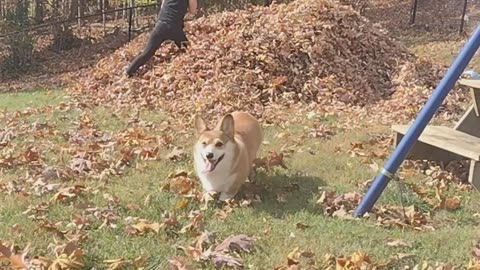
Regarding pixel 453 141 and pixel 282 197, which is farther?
pixel 453 141

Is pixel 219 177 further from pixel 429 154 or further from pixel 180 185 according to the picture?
pixel 429 154

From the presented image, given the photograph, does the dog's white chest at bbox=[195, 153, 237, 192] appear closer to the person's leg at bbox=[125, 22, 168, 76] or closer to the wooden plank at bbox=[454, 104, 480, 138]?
the wooden plank at bbox=[454, 104, 480, 138]

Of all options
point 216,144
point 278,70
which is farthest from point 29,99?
point 216,144

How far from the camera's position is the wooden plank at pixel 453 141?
4.90 meters

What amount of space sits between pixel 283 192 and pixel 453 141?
1.31m

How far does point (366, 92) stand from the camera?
31.3ft

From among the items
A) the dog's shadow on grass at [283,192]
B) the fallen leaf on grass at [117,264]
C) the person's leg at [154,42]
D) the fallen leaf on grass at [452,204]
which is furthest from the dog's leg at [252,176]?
the person's leg at [154,42]

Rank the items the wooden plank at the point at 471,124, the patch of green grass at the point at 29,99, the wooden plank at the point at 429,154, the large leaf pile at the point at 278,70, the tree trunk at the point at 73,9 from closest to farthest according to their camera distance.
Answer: the wooden plank at the point at 429,154 → the wooden plank at the point at 471,124 → the large leaf pile at the point at 278,70 → the patch of green grass at the point at 29,99 → the tree trunk at the point at 73,9

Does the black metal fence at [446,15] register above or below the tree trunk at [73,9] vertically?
above

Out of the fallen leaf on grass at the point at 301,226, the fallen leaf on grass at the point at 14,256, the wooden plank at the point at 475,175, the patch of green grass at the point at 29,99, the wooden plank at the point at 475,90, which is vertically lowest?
the patch of green grass at the point at 29,99

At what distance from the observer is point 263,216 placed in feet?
15.0

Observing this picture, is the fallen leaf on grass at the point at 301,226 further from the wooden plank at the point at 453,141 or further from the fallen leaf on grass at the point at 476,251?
the wooden plank at the point at 453,141

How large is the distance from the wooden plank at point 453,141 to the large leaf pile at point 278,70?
2.65m

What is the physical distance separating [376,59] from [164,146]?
16.2ft
